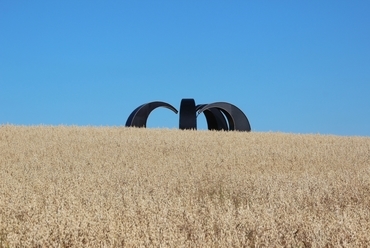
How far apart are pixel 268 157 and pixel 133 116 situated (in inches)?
422

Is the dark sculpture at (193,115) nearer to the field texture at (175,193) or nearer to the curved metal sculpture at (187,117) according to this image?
the curved metal sculpture at (187,117)

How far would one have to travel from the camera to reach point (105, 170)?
9.56 meters

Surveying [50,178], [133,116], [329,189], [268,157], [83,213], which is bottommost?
[83,213]

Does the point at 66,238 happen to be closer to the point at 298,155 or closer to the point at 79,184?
the point at 79,184

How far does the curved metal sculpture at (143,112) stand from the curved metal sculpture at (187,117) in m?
0.41

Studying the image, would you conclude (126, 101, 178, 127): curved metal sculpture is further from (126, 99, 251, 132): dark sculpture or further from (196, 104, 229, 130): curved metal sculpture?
(196, 104, 229, 130): curved metal sculpture

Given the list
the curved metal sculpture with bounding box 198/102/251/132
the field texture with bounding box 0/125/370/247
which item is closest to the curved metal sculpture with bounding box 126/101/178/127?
the curved metal sculpture with bounding box 198/102/251/132

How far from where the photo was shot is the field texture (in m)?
4.11

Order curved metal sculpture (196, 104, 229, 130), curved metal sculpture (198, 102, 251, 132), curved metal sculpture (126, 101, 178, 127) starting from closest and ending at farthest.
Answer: curved metal sculpture (126, 101, 178, 127) < curved metal sculpture (198, 102, 251, 132) < curved metal sculpture (196, 104, 229, 130)

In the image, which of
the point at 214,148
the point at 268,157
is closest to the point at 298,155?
the point at 268,157

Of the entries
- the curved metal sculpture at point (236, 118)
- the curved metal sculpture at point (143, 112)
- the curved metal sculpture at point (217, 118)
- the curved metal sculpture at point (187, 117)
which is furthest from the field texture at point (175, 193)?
the curved metal sculpture at point (217, 118)

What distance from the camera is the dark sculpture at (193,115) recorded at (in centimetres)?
2156

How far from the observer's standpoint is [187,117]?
71.8ft

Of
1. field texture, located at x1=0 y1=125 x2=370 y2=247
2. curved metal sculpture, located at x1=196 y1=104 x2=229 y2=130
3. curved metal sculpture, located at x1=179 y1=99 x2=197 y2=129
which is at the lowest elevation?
field texture, located at x1=0 y1=125 x2=370 y2=247
